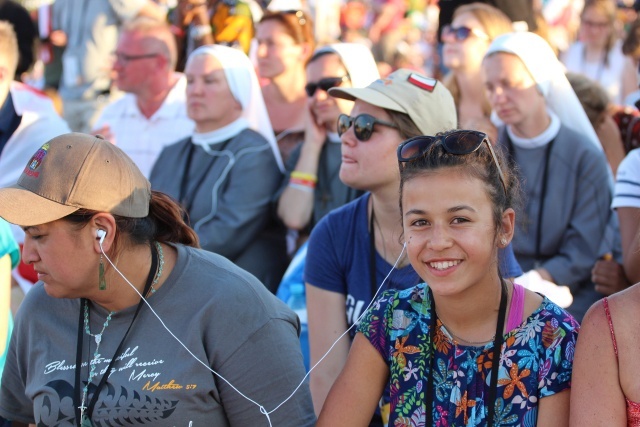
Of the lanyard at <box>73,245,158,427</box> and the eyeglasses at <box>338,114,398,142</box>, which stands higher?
the eyeglasses at <box>338,114,398,142</box>

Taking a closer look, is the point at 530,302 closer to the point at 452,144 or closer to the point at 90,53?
the point at 452,144

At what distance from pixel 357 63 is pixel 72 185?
8.97 ft

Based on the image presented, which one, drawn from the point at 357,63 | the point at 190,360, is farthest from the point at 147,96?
the point at 190,360

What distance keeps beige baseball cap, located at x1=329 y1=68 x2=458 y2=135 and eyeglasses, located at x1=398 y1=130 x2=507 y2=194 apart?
2.64ft

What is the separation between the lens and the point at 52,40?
352 inches

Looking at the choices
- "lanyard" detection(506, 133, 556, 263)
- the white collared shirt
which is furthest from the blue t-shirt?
the white collared shirt

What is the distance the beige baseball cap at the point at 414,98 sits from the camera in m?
3.47

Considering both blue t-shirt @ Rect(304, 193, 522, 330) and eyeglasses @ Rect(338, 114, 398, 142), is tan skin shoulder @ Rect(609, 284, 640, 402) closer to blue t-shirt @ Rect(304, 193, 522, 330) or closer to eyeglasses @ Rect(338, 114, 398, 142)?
blue t-shirt @ Rect(304, 193, 522, 330)

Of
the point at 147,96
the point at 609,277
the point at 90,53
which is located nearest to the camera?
the point at 609,277

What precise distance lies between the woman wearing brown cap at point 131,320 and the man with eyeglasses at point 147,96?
11.4 feet

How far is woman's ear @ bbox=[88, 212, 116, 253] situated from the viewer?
8.79ft

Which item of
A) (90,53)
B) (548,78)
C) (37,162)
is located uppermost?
(37,162)

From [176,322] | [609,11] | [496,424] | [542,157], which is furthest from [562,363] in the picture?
[609,11]

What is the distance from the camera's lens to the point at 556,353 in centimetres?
242
